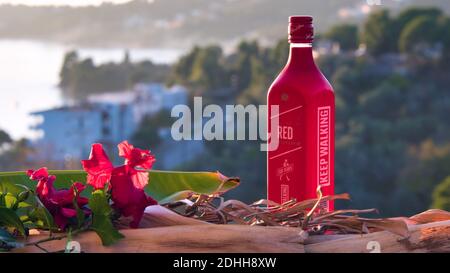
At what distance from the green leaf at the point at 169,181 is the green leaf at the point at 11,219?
0.27ft

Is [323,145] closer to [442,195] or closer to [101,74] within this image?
[442,195]

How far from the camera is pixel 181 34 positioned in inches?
552

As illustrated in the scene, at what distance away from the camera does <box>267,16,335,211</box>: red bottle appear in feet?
2.15

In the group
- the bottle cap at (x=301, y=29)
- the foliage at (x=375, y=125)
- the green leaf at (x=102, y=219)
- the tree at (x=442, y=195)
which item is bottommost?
the tree at (x=442, y=195)

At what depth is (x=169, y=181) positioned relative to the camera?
26.2 inches

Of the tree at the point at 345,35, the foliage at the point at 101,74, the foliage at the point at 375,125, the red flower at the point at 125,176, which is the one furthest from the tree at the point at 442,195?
the red flower at the point at 125,176

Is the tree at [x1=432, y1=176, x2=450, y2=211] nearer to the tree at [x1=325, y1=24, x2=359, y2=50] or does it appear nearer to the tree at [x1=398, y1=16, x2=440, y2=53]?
the tree at [x1=398, y1=16, x2=440, y2=53]

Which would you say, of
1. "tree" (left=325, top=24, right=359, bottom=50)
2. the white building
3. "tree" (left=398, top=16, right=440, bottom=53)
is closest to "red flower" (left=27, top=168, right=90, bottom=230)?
the white building

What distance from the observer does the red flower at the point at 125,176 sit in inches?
22.5

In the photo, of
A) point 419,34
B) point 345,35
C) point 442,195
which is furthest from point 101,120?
point 419,34

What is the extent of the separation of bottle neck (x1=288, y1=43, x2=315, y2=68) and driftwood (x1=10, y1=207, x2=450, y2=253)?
0.58ft

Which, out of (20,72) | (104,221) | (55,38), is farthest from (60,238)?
(55,38)

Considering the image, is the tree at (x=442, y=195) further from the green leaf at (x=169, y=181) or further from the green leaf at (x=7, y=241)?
the green leaf at (x=7, y=241)
